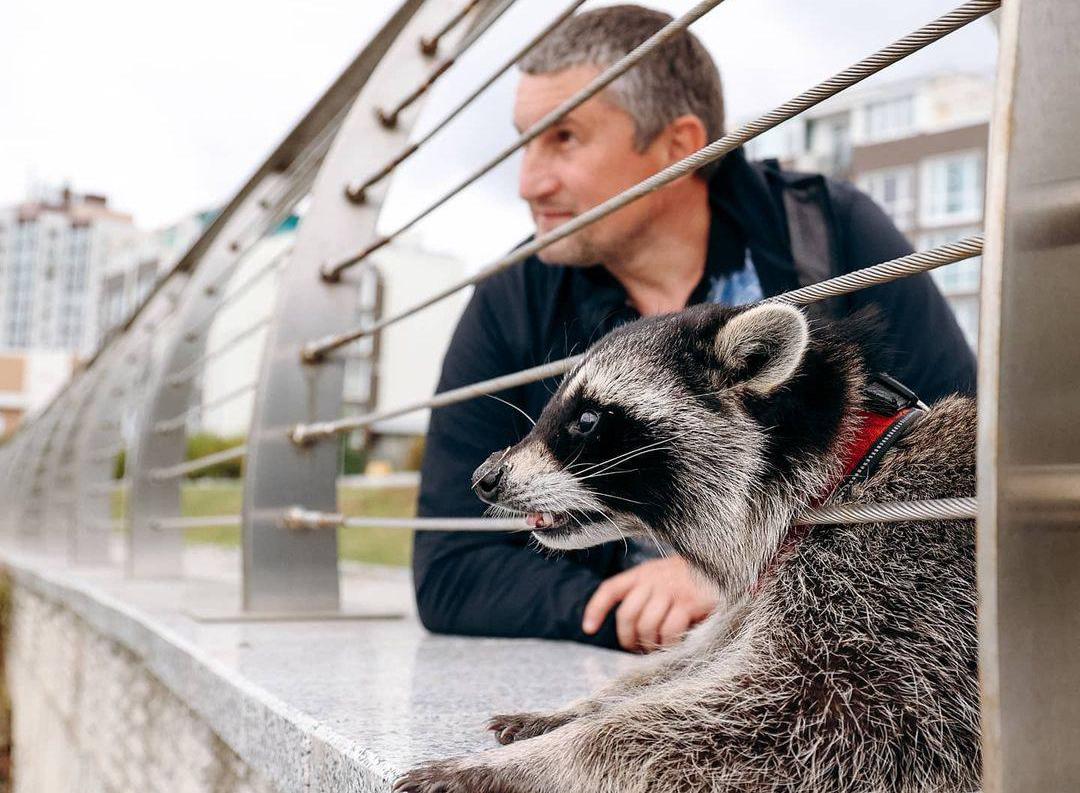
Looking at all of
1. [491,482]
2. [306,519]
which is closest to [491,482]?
[491,482]

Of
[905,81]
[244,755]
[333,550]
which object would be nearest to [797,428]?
[244,755]

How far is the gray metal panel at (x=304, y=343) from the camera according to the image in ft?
10.8

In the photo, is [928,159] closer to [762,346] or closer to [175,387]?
[175,387]

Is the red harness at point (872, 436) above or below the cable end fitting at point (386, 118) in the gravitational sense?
below

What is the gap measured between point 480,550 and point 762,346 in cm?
166

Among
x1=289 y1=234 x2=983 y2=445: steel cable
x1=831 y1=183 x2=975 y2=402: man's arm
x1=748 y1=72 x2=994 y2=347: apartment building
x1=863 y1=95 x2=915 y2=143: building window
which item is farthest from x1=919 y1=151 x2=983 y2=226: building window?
x1=289 y1=234 x2=983 y2=445: steel cable

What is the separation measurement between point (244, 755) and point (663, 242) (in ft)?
5.95

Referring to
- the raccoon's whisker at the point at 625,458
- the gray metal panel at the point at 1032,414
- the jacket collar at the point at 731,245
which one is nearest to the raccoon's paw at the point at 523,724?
the raccoon's whisker at the point at 625,458

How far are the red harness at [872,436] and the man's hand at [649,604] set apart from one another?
937 mm

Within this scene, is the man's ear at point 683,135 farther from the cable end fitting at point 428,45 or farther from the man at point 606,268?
the cable end fitting at point 428,45

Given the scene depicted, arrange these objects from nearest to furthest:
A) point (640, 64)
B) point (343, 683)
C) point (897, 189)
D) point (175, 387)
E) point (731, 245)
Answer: point (343, 683) → point (731, 245) → point (640, 64) → point (175, 387) → point (897, 189)

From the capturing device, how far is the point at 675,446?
1622mm

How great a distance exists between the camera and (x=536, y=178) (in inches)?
122

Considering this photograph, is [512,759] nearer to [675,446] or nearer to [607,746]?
[607,746]
